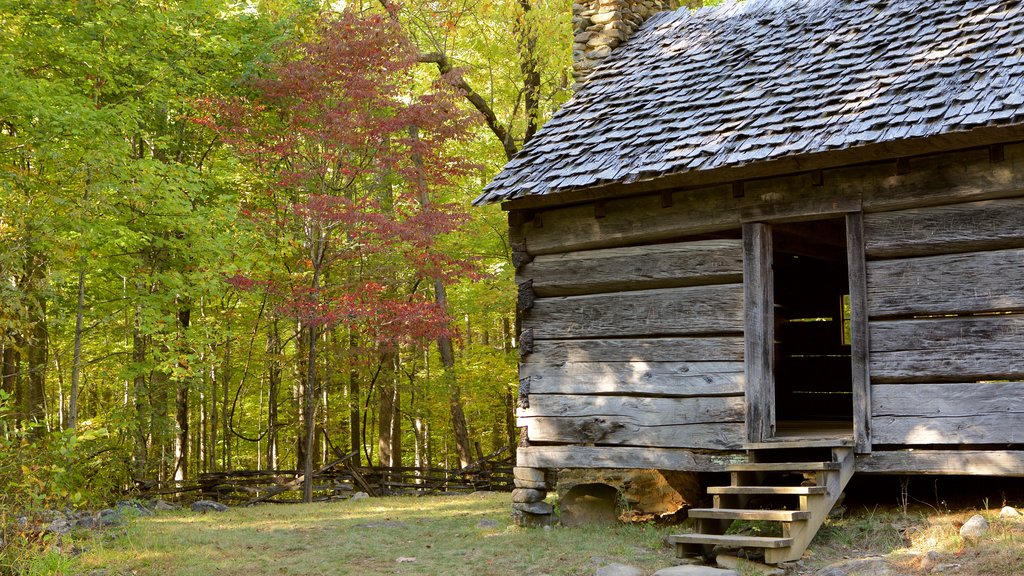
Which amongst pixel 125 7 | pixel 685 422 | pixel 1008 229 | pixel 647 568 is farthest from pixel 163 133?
pixel 1008 229

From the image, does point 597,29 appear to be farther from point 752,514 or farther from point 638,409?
point 752,514

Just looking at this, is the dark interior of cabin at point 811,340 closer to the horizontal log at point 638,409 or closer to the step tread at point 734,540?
the horizontal log at point 638,409

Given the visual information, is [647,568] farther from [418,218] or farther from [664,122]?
[418,218]

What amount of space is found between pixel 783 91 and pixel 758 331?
2.24 m

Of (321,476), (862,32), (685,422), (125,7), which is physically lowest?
(321,476)

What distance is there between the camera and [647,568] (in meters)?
6.73

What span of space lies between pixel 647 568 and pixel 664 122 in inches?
165

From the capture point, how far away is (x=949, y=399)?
7.01 metres

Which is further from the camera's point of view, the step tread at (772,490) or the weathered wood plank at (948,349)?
the weathered wood plank at (948,349)

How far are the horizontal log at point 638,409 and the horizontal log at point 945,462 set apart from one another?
1145 mm

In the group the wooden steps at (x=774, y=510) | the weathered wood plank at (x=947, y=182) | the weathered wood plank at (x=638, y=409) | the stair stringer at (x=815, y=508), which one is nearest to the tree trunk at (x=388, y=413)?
the weathered wood plank at (x=638, y=409)

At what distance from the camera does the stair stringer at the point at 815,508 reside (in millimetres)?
6465

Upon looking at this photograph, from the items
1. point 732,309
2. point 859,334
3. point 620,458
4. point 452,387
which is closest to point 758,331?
point 732,309

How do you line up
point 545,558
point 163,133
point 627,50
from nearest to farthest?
point 545,558 < point 627,50 < point 163,133
